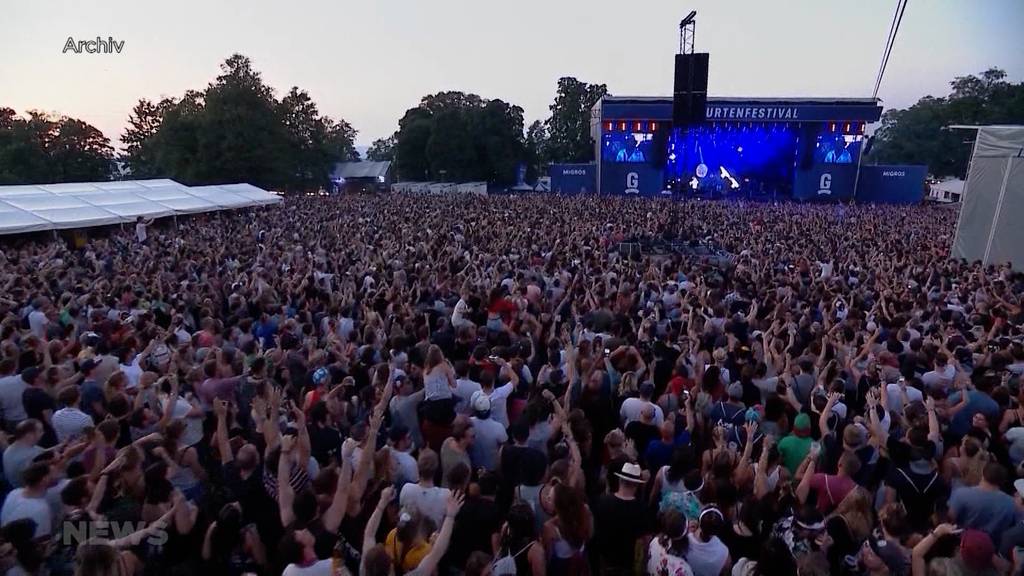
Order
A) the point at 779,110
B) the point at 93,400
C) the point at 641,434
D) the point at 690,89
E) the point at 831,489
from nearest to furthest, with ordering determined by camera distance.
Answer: the point at 831,489 → the point at 641,434 → the point at 93,400 → the point at 690,89 → the point at 779,110

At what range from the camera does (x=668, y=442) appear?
159 inches

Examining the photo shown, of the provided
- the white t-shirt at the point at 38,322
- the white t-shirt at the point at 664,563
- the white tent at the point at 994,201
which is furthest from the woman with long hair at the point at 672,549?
the white tent at the point at 994,201

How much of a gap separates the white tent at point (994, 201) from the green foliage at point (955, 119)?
49.5m

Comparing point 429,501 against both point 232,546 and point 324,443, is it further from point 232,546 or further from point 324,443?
point 324,443

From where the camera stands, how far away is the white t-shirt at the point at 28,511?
3094 millimetres

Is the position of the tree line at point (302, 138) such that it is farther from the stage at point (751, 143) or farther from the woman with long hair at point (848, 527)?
the woman with long hair at point (848, 527)

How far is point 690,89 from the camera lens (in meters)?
17.3

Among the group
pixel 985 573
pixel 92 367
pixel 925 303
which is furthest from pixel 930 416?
pixel 92 367

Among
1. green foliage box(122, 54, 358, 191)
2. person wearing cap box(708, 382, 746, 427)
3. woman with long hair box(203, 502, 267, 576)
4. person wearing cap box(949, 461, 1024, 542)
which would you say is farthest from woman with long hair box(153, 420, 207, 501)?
green foliage box(122, 54, 358, 191)

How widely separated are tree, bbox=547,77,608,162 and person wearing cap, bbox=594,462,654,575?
59506mm

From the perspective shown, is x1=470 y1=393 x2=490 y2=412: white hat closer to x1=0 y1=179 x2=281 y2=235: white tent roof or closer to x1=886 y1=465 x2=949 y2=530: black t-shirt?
x1=886 y1=465 x2=949 y2=530: black t-shirt

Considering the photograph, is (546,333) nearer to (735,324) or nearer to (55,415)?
(735,324)

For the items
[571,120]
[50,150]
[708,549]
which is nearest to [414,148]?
[571,120]

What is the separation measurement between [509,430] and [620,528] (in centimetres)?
Result: 114
